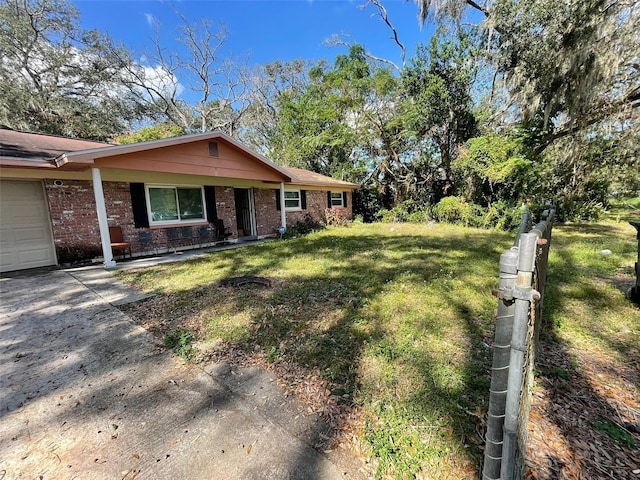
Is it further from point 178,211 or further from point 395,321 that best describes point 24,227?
point 395,321

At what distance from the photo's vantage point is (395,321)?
11.8 ft

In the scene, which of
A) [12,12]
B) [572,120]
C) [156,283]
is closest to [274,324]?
[156,283]

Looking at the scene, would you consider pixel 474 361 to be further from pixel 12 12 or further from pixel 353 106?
pixel 12 12

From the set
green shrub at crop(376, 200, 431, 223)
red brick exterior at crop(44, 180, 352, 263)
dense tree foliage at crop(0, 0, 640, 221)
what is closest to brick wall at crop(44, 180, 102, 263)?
red brick exterior at crop(44, 180, 352, 263)

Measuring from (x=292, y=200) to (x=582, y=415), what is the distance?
11841 millimetres

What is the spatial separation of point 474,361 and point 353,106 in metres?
15.3

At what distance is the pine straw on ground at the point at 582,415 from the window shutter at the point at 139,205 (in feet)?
30.4

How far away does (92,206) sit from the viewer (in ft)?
24.5

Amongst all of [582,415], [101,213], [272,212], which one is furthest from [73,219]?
[582,415]

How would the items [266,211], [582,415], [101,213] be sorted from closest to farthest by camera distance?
1. [582,415]
2. [101,213]
3. [266,211]

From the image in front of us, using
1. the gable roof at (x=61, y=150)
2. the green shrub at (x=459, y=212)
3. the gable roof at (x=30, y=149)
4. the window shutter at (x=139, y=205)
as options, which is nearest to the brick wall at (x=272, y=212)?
the gable roof at (x=61, y=150)

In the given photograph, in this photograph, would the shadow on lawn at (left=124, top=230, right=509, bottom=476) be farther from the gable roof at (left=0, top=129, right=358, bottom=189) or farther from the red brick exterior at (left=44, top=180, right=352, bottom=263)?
the gable roof at (left=0, top=129, right=358, bottom=189)

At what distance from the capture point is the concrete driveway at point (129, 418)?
1.77 meters

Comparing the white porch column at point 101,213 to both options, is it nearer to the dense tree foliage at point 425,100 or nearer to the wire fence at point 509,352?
the wire fence at point 509,352
